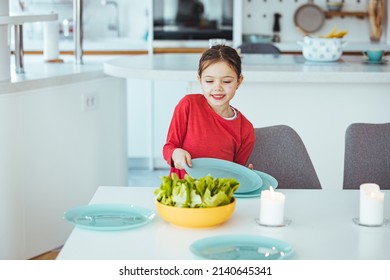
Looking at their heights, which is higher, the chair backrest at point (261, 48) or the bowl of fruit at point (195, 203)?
the chair backrest at point (261, 48)

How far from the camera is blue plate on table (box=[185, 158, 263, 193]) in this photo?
2.16 metres

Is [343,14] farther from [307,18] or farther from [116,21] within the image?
[116,21]

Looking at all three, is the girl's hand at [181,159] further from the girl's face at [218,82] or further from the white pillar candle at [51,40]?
the white pillar candle at [51,40]

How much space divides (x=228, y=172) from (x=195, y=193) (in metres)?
0.37

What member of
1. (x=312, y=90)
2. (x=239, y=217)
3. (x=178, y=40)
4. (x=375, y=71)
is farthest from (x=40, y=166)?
(x=178, y=40)

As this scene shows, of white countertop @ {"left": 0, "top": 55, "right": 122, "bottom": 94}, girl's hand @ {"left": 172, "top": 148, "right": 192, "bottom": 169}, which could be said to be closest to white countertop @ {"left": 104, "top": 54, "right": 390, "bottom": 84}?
white countertop @ {"left": 0, "top": 55, "right": 122, "bottom": 94}

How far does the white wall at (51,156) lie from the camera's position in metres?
3.45

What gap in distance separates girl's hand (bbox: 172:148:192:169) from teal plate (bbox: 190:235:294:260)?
477 millimetres

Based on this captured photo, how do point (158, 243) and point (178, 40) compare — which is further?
point (178, 40)

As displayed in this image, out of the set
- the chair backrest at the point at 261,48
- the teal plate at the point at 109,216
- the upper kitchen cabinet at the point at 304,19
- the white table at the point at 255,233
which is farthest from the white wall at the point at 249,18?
the teal plate at the point at 109,216

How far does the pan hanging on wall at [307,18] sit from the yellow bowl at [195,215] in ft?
16.1

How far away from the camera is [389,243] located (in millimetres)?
1788
